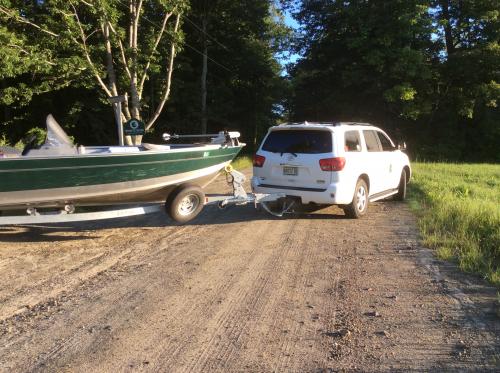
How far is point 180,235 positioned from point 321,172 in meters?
2.68

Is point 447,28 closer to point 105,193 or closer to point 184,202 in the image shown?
point 184,202

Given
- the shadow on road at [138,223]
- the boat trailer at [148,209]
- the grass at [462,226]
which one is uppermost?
the boat trailer at [148,209]

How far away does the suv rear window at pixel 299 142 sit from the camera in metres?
8.49

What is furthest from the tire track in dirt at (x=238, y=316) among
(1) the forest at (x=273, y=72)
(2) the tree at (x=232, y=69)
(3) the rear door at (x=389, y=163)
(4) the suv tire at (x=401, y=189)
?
(2) the tree at (x=232, y=69)

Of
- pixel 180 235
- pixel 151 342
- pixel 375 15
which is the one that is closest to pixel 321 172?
pixel 180 235

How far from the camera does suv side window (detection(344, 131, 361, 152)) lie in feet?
28.6

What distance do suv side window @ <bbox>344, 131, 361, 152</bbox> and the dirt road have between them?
1.81m

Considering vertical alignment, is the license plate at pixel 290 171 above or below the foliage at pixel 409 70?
below

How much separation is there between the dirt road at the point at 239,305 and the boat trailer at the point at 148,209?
49 cm

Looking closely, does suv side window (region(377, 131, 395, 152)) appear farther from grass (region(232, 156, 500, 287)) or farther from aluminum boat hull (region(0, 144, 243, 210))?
aluminum boat hull (region(0, 144, 243, 210))

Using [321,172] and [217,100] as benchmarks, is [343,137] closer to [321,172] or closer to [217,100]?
[321,172]

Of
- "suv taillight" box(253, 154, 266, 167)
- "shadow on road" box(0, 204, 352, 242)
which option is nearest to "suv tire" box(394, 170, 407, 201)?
"shadow on road" box(0, 204, 352, 242)

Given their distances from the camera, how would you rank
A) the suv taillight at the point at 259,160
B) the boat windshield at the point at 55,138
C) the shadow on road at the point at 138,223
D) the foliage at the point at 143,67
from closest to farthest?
1. the boat windshield at the point at 55,138
2. the shadow on road at the point at 138,223
3. the suv taillight at the point at 259,160
4. the foliage at the point at 143,67

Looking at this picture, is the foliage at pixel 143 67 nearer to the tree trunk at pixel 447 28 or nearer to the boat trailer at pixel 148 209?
the tree trunk at pixel 447 28
